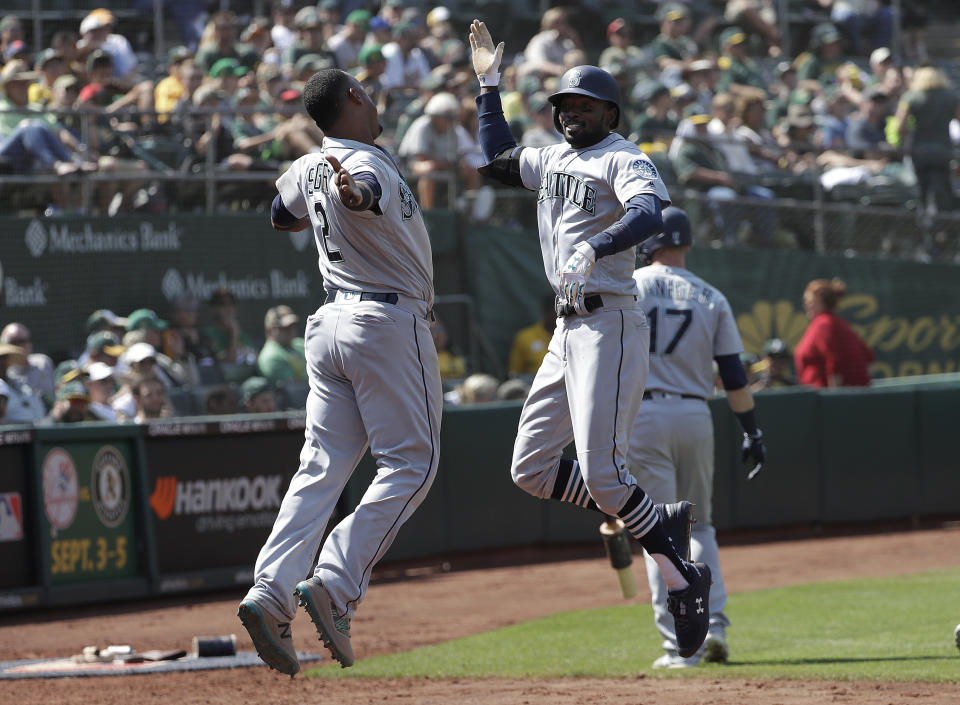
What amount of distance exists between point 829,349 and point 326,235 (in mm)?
9945

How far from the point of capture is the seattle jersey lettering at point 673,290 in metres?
7.34

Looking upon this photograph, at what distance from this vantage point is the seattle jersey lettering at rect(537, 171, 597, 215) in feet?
19.2

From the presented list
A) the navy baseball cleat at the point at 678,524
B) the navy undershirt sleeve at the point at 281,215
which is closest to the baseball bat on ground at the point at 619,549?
the navy baseball cleat at the point at 678,524

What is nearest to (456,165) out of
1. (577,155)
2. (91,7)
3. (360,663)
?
(91,7)

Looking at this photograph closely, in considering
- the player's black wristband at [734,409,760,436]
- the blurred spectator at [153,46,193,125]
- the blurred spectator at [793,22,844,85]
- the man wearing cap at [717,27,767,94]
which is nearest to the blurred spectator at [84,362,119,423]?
the blurred spectator at [153,46,193,125]

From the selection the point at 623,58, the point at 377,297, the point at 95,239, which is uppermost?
the point at 623,58

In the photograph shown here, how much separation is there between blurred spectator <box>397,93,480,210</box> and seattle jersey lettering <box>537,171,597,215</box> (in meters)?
8.50

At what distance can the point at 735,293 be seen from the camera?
15914mm

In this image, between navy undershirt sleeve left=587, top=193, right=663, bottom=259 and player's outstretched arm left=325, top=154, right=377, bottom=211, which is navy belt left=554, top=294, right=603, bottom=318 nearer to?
navy undershirt sleeve left=587, top=193, right=663, bottom=259

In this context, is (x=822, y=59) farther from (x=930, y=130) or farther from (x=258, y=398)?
(x=258, y=398)

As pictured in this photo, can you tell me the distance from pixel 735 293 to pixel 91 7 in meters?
7.96

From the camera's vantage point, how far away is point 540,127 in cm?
1516

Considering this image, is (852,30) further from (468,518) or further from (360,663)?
(360,663)

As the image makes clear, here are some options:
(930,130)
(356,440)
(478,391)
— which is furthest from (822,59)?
(356,440)
